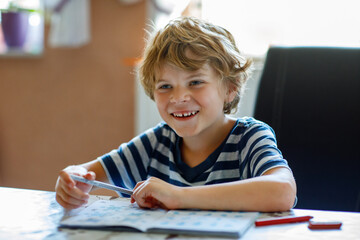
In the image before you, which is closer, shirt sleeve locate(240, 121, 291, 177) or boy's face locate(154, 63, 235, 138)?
shirt sleeve locate(240, 121, 291, 177)

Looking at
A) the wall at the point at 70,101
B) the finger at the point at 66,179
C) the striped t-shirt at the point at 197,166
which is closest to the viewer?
the finger at the point at 66,179

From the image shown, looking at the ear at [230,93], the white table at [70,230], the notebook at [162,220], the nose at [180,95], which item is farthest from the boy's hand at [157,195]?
the ear at [230,93]

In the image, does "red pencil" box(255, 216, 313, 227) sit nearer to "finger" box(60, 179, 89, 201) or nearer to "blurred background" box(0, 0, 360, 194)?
"finger" box(60, 179, 89, 201)

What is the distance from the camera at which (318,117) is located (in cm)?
133

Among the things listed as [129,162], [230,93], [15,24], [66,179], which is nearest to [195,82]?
[230,93]

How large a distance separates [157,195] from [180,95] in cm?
36

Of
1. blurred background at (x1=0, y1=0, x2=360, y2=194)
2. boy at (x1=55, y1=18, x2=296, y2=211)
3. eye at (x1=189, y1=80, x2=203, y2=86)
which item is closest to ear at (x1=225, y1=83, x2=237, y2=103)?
boy at (x1=55, y1=18, x2=296, y2=211)

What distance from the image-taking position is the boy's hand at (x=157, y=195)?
2.89ft

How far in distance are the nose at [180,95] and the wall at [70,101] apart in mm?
1527

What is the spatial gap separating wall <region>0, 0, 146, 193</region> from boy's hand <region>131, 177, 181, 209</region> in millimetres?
1846

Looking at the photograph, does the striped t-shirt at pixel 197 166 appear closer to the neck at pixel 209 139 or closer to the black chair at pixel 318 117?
the neck at pixel 209 139

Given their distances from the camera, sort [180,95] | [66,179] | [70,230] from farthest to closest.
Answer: [180,95] → [66,179] → [70,230]

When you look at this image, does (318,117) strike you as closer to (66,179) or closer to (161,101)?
(161,101)

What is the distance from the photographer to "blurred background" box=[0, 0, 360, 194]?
239 cm
